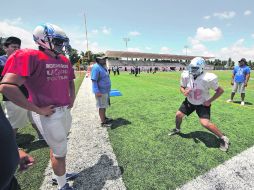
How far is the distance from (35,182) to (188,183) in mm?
2444

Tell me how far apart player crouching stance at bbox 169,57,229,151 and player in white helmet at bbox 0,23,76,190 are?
2699 millimetres

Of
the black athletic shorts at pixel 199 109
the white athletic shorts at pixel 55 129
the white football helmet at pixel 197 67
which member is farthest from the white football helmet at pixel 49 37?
the black athletic shorts at pixel 199 109

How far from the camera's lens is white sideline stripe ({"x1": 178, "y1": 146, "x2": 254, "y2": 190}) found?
2.83m

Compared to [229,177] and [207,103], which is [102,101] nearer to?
[207,103]

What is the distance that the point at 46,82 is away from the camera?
2.23 metres

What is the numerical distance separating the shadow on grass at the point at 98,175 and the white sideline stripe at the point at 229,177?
1.13m

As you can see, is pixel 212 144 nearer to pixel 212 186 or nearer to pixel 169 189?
pixel 212 186

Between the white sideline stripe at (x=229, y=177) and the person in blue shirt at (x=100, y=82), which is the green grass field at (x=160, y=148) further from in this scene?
the person in blue shirt at (x=100, y=82)

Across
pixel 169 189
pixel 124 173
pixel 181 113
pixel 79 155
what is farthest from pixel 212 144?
pixel 79 155

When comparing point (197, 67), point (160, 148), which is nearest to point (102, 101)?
point (160, 148)

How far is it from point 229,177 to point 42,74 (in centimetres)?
323

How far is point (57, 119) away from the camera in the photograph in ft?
7.83

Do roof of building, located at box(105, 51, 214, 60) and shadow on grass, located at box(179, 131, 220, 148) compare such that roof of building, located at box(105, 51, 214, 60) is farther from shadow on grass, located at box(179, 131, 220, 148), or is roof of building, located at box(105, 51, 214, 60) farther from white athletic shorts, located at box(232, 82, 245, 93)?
shadow on grass, located at box(179, 131, 220, 148)

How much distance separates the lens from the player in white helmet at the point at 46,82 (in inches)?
76.5
